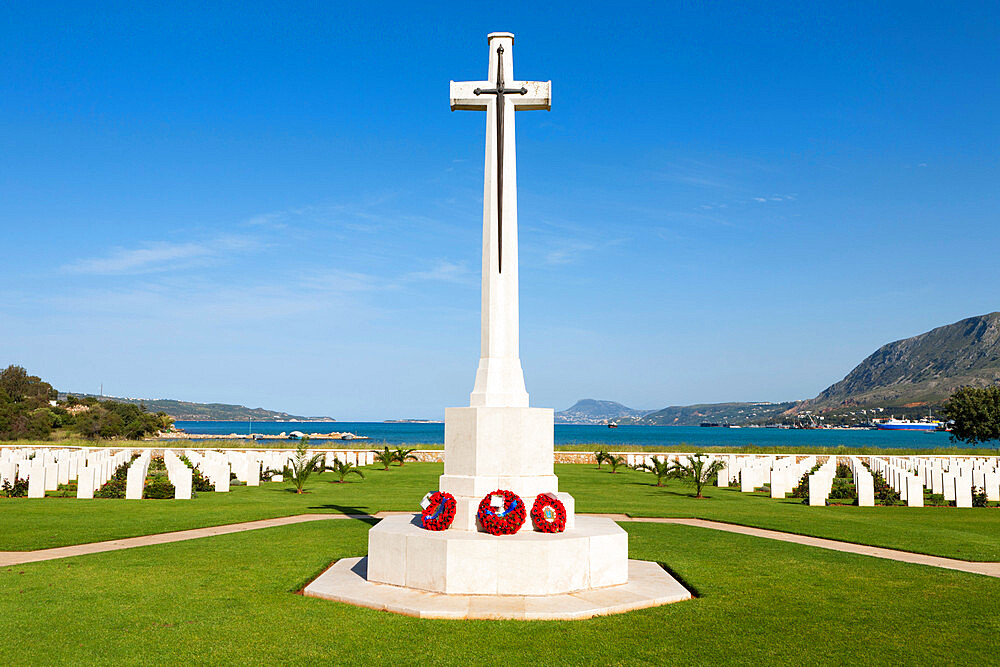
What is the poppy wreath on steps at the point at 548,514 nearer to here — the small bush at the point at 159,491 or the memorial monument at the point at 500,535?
the memorial monument at the point at 500,535

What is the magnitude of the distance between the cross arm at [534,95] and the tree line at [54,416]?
4526 cm

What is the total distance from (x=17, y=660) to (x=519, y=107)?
765 centimetres

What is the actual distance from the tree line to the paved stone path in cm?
3887

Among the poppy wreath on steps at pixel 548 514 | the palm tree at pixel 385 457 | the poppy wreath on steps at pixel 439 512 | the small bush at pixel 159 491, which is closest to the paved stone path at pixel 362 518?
the poppy wreath on steps at pixel 439 512

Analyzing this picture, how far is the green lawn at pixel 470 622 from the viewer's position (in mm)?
5160

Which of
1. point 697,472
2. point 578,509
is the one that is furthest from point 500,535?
point 697,472

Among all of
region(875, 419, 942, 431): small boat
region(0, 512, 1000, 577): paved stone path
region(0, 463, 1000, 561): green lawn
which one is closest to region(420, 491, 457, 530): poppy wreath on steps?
region(0, 512, 1000, 577): paved stone path

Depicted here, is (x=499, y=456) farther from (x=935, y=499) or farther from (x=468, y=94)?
(x=935, y=499)

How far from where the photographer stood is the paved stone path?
29.8ft

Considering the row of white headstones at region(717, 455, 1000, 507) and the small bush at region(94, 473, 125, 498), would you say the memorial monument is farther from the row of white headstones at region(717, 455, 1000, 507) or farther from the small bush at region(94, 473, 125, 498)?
the row of white headstones at region(717, 455, 1000, 507)

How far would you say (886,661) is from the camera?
5.10m

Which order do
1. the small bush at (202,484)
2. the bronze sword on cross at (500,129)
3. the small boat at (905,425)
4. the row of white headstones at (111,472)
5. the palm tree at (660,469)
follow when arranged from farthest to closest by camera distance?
the small boat at (905,425)
the palm tree at (660,469)
the small bush at (202,484)
the row of white headstones at (111,472)
the bronze sword on cross at (500,129)

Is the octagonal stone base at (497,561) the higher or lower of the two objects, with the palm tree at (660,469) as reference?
higher

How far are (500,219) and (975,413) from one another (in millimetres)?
50986
